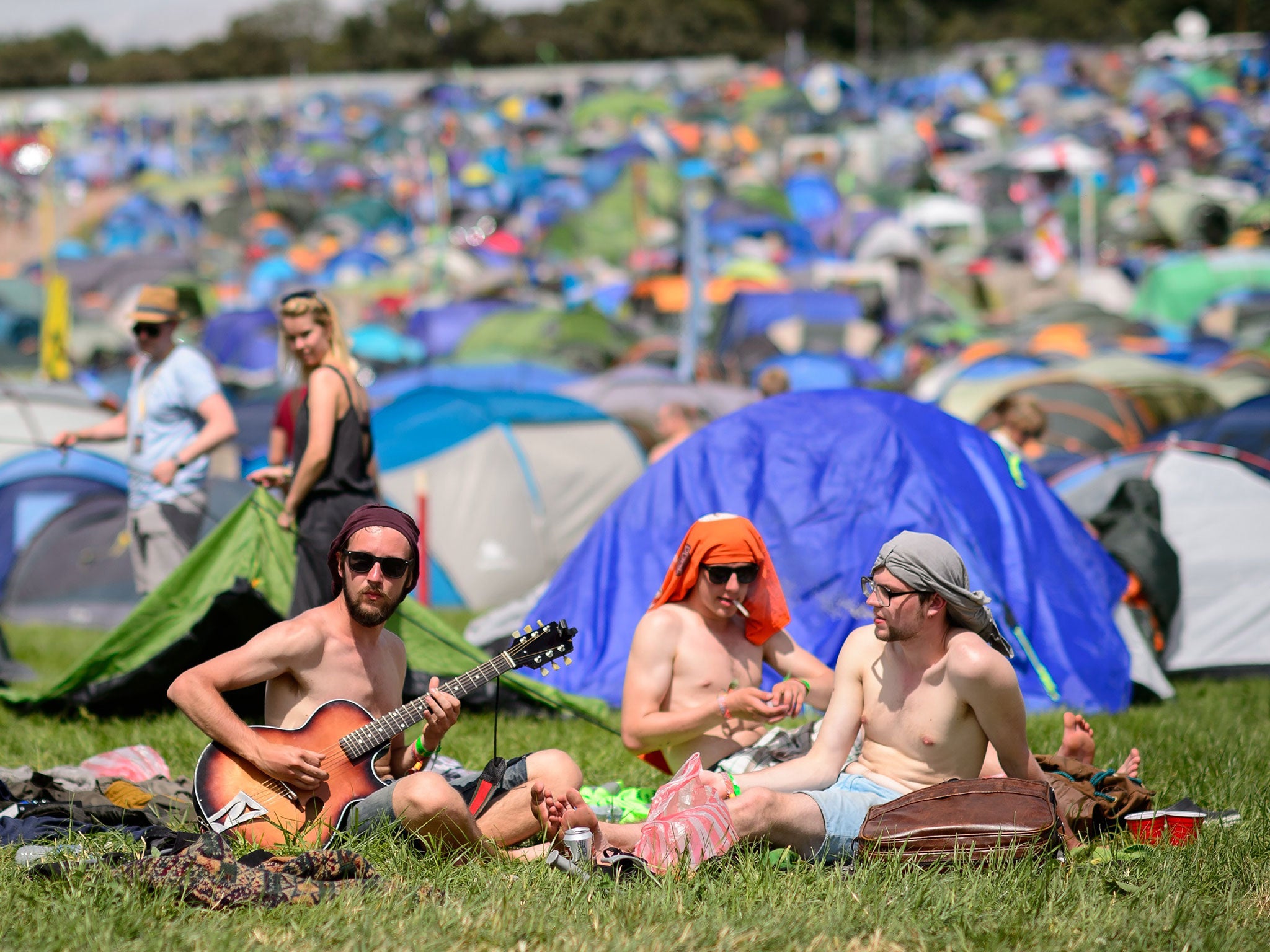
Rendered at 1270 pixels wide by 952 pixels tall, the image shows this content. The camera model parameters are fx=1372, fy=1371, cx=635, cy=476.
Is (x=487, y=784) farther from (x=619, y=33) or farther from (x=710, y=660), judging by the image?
(x=619, y=33)

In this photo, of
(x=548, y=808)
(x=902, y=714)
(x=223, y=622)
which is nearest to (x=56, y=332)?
(x=223, y=622)

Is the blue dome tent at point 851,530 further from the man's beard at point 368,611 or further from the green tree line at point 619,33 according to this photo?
the green tree line at point 619,33

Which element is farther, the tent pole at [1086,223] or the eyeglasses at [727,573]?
the tent pole at [1086,223]

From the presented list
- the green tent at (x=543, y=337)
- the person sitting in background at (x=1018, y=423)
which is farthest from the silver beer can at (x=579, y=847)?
the green tent at (x=543, y=337)

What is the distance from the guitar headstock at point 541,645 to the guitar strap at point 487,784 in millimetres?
324

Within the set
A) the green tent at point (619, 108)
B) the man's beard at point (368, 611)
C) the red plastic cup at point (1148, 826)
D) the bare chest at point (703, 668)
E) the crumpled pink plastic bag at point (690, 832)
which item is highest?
the green tent at point (619, 108)

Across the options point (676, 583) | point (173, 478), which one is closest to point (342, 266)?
point (173, 478)

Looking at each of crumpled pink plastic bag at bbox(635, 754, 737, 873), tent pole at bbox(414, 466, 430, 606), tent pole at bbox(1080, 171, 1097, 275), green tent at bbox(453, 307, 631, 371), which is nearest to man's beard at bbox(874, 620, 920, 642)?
crumpled pink plastic bag at bbox(635, 754, 737, 873)

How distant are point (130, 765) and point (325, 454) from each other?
4.39 feet

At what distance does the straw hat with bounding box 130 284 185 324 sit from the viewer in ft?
20.1

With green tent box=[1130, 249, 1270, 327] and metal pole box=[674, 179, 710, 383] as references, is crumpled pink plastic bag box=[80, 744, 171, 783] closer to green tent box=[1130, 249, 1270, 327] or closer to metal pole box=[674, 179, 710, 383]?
metal pole box=[674, 179, 710, 383]

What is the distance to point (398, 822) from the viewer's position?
12.4ft

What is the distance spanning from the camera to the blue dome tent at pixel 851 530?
648 centimetres

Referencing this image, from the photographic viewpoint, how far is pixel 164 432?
6.18m
